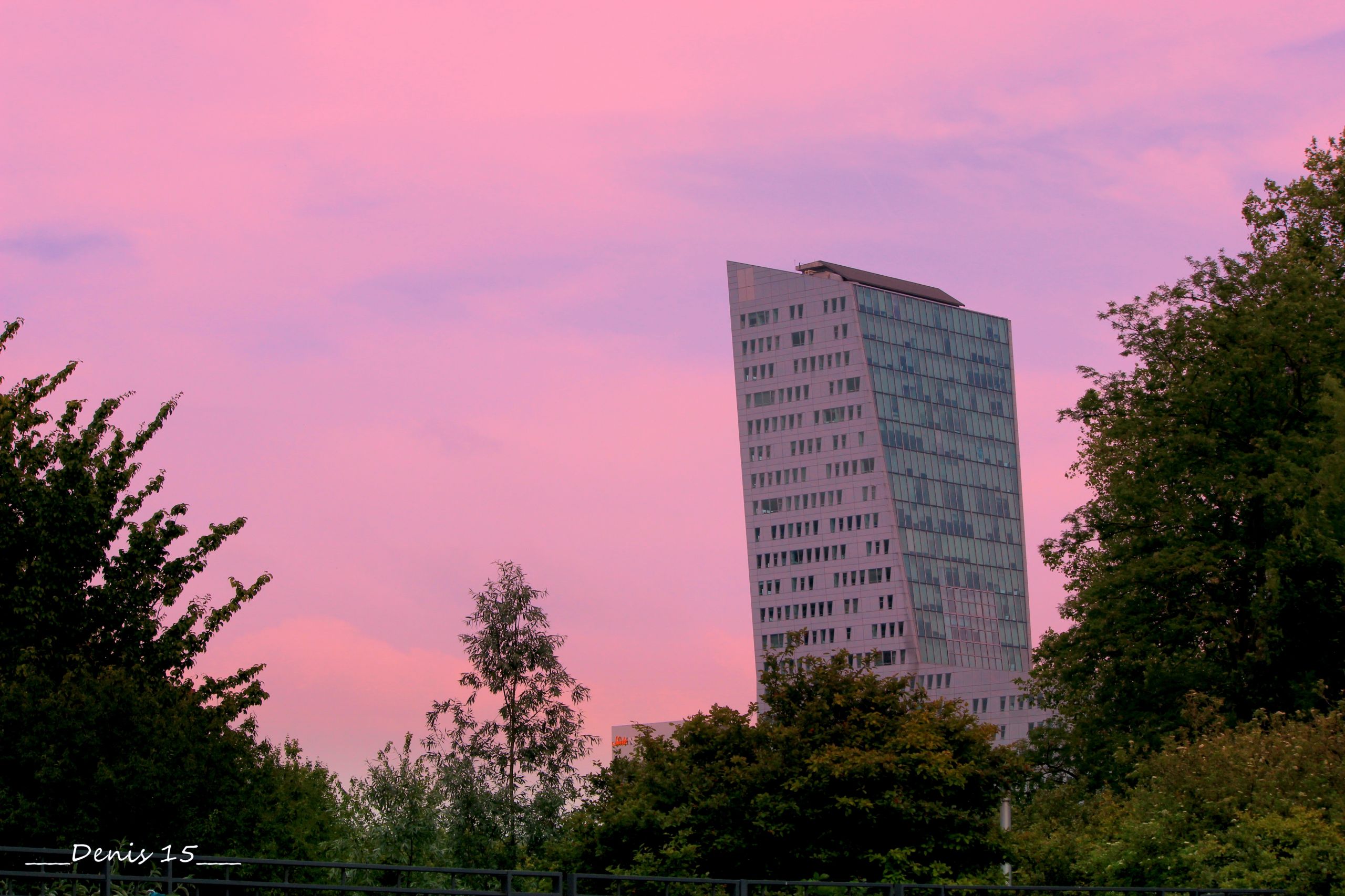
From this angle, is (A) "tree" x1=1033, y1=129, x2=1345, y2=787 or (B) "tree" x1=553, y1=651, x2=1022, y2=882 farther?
(A) "tree" x1=1033, y1=129, x2=1345, y2=787

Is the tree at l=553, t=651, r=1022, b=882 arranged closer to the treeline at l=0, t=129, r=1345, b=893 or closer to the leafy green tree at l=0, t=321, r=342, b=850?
the treeline at l=0, t=129, r=1345, b=893

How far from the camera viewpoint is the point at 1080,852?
97.5 feet

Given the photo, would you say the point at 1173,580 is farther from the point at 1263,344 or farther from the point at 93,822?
the point at 93,822

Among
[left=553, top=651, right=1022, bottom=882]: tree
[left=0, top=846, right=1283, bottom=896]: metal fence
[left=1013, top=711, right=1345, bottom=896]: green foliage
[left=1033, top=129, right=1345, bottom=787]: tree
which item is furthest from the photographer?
[left=1033, top=129, right=1345, bottom=787]: tree

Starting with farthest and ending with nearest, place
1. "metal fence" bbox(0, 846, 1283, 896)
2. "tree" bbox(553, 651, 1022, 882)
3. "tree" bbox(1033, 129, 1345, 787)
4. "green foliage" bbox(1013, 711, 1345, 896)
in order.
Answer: "tree" bbox(1033, 129, 1345, 787) < "tree" bbox(553, 651, 1022, 882) < "green foliage" bbox(1013, 711, 1345, 896) < "metal fence" bbox(0, 846, 1283, 896)

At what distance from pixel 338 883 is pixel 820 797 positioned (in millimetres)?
13048

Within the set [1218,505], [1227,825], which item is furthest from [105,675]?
[1218,505]

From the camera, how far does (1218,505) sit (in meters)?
40.2

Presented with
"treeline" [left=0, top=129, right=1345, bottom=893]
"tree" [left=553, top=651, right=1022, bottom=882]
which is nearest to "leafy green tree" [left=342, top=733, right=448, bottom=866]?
"treeline" [left=0, top=129, right=1345, bottom=893]

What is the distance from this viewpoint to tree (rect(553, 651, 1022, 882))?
28.9 meters

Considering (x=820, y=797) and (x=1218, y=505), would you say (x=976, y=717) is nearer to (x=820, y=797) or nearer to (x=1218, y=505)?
(x=820, y=797)

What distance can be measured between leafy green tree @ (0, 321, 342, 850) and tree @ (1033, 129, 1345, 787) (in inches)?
823

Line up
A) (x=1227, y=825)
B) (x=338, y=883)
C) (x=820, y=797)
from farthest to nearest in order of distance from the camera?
(x=820, y=797), (x=1227, y=825), (x=338, y=883)

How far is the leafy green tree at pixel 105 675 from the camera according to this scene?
26.2 m
